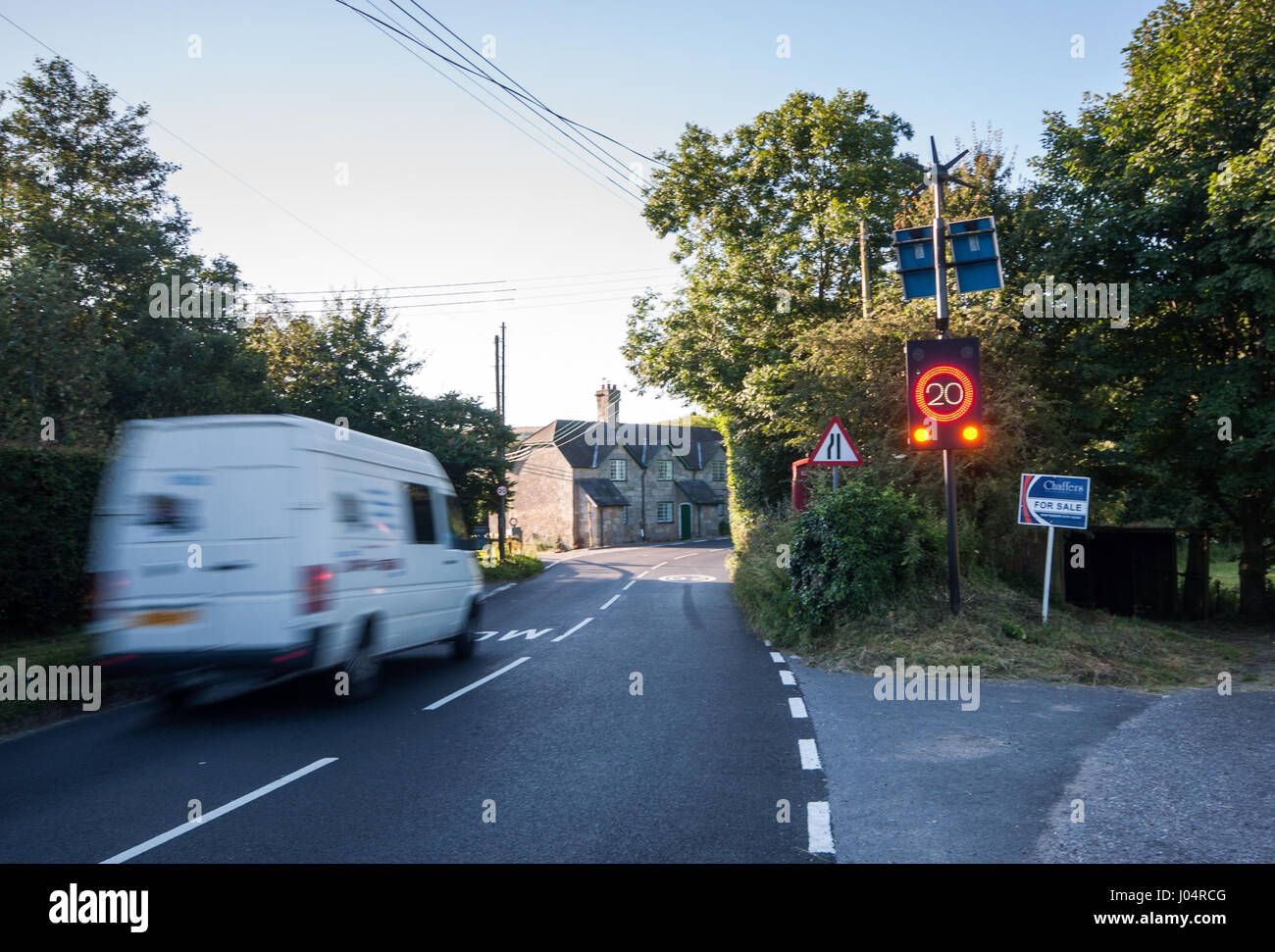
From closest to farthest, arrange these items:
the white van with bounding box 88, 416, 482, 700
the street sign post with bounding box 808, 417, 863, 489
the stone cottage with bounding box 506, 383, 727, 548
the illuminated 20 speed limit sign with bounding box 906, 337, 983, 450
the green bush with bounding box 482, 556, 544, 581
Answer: the white van with bounding box 88, 416, 482, 700
the illuminated 20 speed limit sign with bounding box 906, 337, 983, 450
the street sign post with bounding box 808, 417, 863, 489
the green bush with bounding box 482, 556, 544, 581
the stone cottage with bounding box 506, 383, 727, 548

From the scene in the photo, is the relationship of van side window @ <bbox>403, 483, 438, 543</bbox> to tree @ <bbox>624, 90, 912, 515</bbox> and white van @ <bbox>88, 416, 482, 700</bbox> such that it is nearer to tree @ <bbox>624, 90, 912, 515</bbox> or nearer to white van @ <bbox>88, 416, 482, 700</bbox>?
white van @ <bbox>88, 416, 482, 700</bbox>

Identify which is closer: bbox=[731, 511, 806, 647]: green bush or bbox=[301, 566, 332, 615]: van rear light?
bbox=[301, 566, 332, 615]: van rear light

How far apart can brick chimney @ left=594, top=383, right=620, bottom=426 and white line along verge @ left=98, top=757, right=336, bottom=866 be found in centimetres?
5549

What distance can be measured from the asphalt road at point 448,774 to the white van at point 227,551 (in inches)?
28.6

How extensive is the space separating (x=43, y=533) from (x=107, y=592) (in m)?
5.12

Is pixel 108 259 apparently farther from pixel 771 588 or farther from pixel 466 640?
pixel 771 588

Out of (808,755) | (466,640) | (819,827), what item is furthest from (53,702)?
(819,827)

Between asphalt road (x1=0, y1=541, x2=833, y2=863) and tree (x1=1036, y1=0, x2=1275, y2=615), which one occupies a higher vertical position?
tree (x1=1036, y1=0, x2=1275, y2=615)

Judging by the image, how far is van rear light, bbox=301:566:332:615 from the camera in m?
7.38

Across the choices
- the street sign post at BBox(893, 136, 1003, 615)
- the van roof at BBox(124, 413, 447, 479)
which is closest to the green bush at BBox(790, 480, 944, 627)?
the street sign post at BBox(893, 136, 1003, 615)

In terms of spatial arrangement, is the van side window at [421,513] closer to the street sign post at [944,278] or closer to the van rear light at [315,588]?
the van rear light at [315,588]

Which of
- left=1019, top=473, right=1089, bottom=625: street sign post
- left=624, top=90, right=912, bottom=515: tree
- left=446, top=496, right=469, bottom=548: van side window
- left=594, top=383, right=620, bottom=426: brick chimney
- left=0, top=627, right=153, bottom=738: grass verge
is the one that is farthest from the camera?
left=594, top=383, right=620, bottom=426: brick chimney

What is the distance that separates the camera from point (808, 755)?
6359 mm

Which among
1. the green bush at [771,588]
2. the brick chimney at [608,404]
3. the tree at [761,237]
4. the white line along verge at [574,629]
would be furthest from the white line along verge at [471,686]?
the brick chimney at [608,404]
